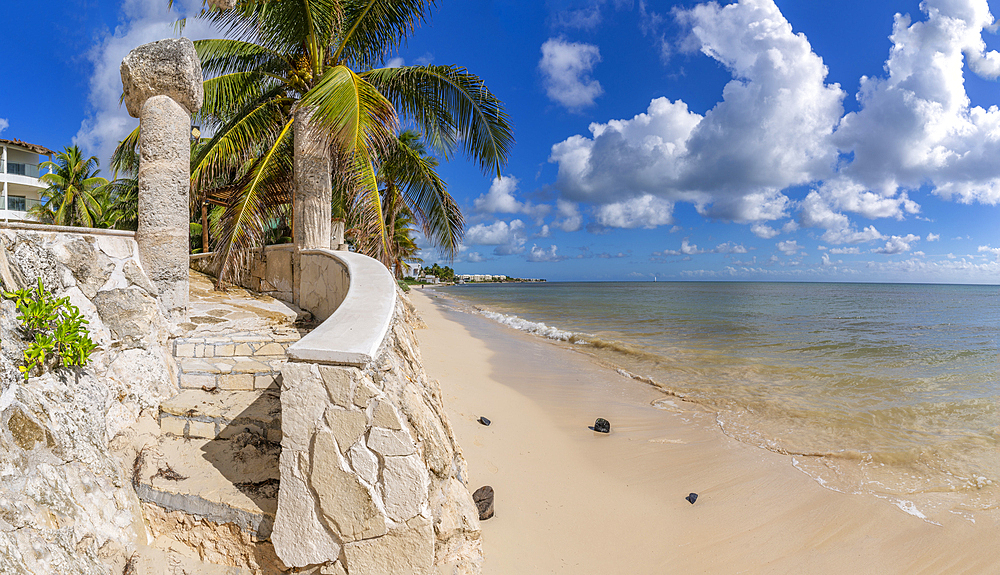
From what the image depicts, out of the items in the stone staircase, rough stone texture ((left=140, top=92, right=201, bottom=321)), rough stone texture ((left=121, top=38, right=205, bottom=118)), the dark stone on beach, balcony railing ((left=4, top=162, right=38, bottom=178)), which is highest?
balcony railing ((left=4, top=162, right=38, bottom=178))

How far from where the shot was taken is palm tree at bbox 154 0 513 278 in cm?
686

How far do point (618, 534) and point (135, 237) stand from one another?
18.3 feet

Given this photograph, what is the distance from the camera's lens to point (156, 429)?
11.8ft

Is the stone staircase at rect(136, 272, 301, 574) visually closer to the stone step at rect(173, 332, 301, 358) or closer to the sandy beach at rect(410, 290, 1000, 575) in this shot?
the stone step at rect(173, 332, 301, 358)

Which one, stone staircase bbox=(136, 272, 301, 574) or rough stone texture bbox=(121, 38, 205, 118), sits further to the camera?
rough stone texture bbox=(121, 38, 205, 118)

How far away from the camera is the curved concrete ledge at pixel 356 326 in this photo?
7.72ft

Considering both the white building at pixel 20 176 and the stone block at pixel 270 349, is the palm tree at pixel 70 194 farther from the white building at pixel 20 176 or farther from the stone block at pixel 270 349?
the stone block at pixel 270 349

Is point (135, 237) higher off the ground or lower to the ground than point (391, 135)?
lower

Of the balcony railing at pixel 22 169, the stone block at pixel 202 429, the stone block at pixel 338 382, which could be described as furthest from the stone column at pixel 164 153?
the balcony railing at pixel 22 169

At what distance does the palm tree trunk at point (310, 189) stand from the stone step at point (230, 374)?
9.46 ft

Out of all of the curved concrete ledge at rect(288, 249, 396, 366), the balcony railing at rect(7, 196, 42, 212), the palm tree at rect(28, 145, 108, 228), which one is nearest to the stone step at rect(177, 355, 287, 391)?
the curved concrete ledge at rect(288, 249, 396, 366)

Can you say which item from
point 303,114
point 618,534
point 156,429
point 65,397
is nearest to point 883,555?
point 618,534

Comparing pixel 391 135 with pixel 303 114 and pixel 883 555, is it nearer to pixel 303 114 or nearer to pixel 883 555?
pixel 303 114

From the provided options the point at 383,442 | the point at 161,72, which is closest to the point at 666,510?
the point at 383,442
